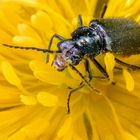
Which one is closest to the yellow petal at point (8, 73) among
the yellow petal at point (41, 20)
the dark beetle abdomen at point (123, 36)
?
the yellow petal at point (41, 20)

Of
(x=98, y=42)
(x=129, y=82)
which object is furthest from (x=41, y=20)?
(x=129, y=82)

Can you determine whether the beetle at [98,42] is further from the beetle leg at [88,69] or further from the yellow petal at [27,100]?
the yellow petal at [27,100]

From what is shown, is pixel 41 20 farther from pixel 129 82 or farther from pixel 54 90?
pixel 129 82

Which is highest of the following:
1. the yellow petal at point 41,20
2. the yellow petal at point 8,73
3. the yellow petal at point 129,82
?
the yellow petal at point 41,20

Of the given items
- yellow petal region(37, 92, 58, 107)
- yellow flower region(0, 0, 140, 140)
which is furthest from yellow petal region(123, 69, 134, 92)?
yellow petal region(37, 92, 58, 107)

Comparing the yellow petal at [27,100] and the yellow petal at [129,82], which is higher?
the yellow petal at [27,100]

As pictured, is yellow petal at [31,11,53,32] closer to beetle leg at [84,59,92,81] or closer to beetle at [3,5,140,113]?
beetle at [3,5,140,113]

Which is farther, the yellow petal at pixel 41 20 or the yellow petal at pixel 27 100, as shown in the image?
the yellow petal at pixel 41 20
